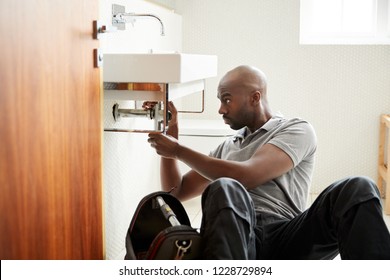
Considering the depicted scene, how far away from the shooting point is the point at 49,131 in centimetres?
173

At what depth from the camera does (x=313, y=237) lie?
1.88m

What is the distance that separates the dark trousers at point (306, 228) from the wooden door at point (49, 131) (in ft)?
1.47

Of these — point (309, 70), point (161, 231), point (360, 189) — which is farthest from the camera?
point (309, 70)

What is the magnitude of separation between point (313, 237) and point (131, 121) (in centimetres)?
123

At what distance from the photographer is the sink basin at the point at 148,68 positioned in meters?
2.14

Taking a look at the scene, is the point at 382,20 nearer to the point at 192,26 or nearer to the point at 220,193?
the point at 192,26

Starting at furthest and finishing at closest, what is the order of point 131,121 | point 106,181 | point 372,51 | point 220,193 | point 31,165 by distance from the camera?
point 372,51 < point 131,121 < point 106,181 < point 220,193 < point 31,165

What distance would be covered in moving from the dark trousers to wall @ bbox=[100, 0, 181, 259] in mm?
811

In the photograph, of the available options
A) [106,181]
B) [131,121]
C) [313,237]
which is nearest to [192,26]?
[131,121]

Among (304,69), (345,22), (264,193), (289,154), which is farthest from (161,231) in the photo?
(345,22)

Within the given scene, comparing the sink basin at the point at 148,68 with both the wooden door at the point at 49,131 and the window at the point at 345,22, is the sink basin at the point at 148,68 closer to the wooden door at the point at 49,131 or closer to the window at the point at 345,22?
the wooden door at the point at 49,131

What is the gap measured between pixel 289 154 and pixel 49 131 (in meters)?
0.84

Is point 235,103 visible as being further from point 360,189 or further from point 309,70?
point 309,70

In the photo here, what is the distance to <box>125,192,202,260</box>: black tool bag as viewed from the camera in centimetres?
175
